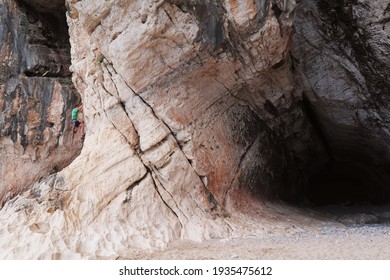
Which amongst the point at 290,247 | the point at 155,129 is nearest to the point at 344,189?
the point at 155,129

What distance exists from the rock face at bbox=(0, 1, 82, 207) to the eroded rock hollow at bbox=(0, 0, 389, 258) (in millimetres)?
100

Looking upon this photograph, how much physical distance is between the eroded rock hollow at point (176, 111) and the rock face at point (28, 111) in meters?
0.10

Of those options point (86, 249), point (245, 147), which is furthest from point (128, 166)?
point (245, 147)

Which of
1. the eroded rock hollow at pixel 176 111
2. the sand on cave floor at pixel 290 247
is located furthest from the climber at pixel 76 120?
the sand on cave floor at pixel 290 247

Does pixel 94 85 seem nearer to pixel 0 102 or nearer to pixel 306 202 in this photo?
pixel 0 102

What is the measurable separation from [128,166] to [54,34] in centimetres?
679

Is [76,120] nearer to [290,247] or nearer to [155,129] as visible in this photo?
[155,129]

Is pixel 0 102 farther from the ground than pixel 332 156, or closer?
farther from the ground

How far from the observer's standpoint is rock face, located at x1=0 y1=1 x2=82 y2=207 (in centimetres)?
1087

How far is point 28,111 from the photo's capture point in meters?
11.0

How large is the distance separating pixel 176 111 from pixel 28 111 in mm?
4785

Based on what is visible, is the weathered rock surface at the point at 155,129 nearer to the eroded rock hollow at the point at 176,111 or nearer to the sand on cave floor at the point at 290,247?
the eroded rock hollow at the point at 176,111

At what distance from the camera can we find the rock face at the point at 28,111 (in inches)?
428

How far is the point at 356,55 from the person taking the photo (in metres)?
11.1
